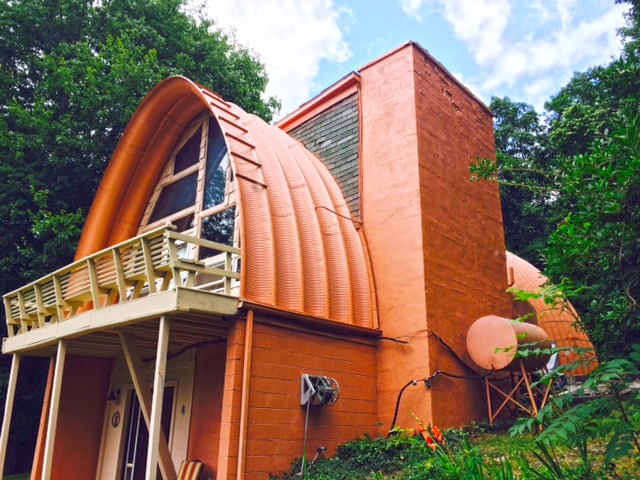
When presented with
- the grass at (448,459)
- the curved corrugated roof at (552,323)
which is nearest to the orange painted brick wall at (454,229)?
the grass at (448,459)

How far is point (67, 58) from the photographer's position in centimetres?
1620

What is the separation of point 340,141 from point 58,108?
33.1ft

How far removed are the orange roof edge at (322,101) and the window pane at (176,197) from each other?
8.35 feet

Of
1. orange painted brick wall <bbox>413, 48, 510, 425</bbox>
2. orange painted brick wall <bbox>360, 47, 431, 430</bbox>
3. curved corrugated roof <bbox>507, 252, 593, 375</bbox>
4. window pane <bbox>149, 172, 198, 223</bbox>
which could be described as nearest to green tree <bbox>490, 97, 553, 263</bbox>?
curved corrugated roof <bbox>507, 252, 593, 375</bbox>


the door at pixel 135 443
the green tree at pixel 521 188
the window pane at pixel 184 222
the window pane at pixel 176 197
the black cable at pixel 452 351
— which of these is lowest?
the door at pixel 135 443

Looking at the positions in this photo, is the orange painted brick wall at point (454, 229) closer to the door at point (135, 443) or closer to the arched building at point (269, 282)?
the arched building at point (269, 282)

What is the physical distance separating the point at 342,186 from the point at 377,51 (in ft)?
9.33

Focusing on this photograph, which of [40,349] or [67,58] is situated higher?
[67,58]

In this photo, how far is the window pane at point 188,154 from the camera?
35.6ft

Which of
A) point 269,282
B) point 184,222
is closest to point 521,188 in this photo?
point 184,222

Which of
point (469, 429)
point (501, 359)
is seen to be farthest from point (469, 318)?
point (469, 429)

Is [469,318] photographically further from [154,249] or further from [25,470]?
[25,470]

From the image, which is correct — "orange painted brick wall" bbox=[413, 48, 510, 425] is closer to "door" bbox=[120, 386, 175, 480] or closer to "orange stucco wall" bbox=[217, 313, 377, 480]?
"orange stucco wall" bbox=[217, 313, 377, 480]

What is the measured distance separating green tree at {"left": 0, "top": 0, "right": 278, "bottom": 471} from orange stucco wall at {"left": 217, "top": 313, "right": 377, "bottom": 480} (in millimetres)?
9044
